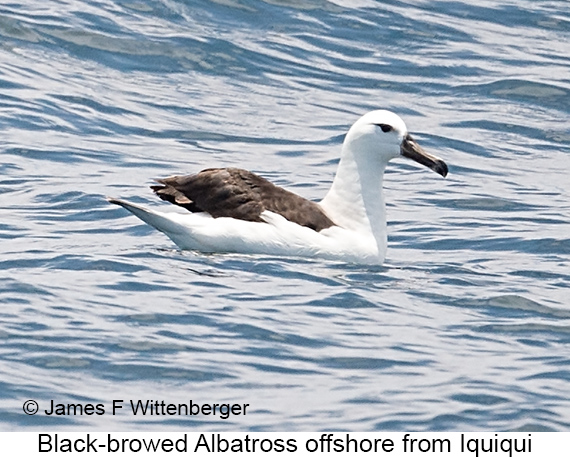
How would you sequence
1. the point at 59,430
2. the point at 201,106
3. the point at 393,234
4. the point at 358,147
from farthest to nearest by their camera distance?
1. the point at 201,106
2. the point at 393,234
3. the point at 358,147
4. the point at 59,430

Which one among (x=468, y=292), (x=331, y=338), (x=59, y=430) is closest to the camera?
(x=59, y=430)

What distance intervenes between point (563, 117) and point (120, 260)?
915 cm

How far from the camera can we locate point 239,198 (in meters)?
12.7

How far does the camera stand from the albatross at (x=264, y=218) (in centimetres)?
1251

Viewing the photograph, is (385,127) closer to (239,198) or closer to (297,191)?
(239,198)

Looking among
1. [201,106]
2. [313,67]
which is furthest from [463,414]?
[313,67]

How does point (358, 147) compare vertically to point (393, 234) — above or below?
above

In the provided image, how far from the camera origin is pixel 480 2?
24.5 m

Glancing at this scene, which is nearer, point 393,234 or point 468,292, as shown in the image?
point 468,292

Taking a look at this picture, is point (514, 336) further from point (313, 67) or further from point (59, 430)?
point (313, 67)

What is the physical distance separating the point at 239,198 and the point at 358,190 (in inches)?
45.7

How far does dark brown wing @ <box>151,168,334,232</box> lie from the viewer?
1265 centimetres
